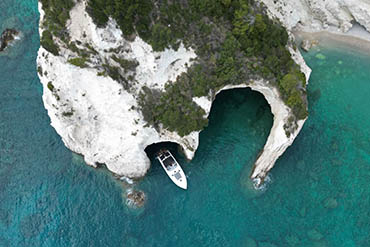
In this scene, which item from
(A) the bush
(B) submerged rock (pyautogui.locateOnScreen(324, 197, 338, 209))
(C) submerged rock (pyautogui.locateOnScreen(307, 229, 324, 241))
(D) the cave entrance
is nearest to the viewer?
(A) the bush

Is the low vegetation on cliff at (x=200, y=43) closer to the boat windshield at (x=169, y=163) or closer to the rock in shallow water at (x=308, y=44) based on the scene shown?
the boat windshield at (x=169, y=163)

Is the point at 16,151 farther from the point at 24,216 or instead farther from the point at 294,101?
the point at 294,101

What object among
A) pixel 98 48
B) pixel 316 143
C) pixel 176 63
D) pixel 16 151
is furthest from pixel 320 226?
pixel 16 151

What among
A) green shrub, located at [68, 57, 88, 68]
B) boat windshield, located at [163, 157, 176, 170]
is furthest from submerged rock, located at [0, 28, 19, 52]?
boat windshield, located at [163, 157, 176, 170]

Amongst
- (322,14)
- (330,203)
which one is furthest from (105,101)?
(322,14)

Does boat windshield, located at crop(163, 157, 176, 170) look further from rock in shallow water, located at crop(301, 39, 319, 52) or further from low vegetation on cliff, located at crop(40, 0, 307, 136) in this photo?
rock in shallow water, located at crop(301, 39, 319, 52)

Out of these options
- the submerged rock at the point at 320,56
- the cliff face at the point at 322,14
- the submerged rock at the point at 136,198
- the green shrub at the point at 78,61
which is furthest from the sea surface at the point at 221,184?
the green shrub at the point at 78,61

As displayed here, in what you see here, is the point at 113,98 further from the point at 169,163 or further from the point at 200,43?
the point at 169,163
